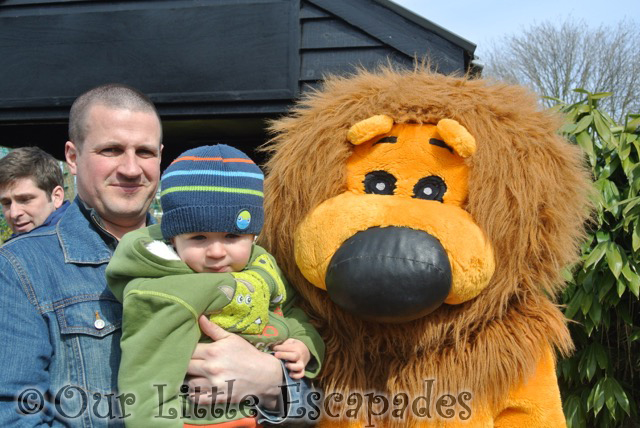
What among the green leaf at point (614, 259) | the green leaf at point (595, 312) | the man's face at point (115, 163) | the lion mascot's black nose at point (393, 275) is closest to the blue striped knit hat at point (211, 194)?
the man's face at point (115, 163)

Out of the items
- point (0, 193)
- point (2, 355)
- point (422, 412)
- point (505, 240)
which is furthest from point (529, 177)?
point (0, 193)

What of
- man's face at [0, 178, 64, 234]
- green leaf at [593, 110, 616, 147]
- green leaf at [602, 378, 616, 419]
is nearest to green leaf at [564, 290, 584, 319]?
green leaf at [602, 378, 616, 419]

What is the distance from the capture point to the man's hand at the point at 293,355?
1.82m

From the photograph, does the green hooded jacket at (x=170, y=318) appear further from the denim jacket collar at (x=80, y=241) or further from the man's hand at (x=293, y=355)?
the denim jacket collar at (x=80, y=241)

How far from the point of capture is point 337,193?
1.92 m

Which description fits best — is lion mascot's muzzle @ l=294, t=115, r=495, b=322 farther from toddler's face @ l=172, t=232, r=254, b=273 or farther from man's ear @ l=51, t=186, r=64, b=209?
man's ear @ l=51, t=186, r=64, b=209

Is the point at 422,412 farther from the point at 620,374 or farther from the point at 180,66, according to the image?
the point at 180,66

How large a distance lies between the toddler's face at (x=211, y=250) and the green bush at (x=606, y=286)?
1.87 meters

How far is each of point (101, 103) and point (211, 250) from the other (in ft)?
2.25

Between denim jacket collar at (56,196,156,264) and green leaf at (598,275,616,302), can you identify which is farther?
green leaf at (598,275,616,302)

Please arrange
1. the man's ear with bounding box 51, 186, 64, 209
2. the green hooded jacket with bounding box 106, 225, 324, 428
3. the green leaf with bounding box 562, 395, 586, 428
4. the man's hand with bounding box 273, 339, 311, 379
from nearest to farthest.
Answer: the green hooded jacket with bounding box 106, 225, 324, 428 < the man's hand with bounding box 273, 339, 311, 379 < the green leaf with bounding box 562, 395, 586, 428 < the man's ear with bounding box 51, 186, 64, 209

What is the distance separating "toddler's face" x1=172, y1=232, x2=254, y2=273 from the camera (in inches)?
67.9

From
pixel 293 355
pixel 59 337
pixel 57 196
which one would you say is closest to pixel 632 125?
pixel 293 355

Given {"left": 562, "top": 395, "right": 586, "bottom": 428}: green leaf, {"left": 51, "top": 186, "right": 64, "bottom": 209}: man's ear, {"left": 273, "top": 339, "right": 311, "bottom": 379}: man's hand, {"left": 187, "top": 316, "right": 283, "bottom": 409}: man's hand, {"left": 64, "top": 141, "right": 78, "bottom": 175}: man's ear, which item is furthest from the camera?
{"left": 51, "top": 186, "right": 64, "bottom": 209}: man's ear
